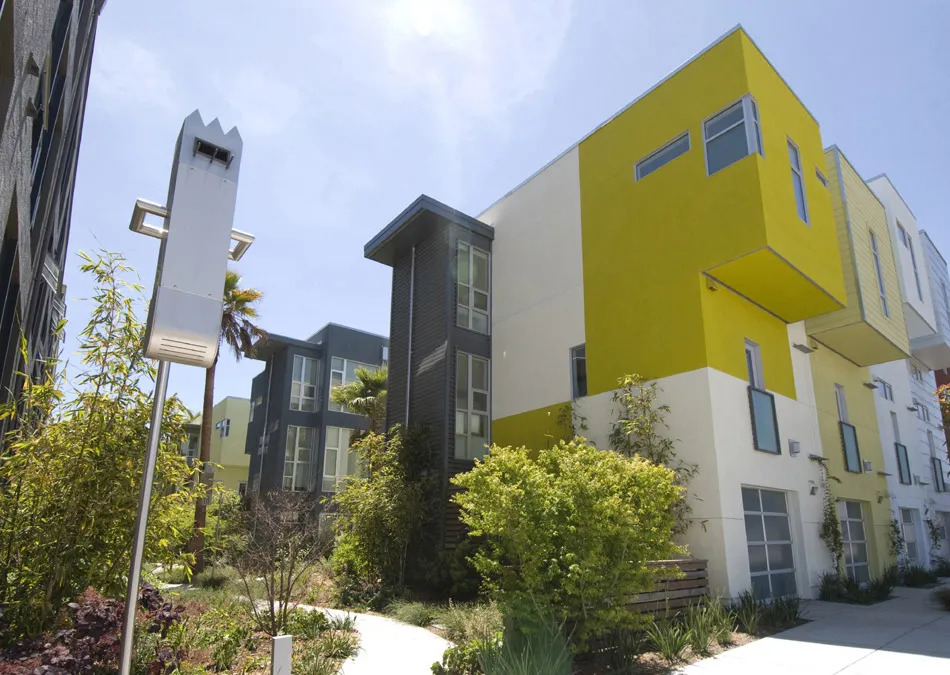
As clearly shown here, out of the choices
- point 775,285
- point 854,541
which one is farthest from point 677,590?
point 854,541

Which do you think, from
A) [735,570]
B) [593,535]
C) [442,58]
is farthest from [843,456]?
[442,58]

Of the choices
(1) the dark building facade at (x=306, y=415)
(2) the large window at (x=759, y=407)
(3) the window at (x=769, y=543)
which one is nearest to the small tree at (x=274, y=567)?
(3) the window at (x=769, y=543)

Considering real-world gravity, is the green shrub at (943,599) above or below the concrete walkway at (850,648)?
above

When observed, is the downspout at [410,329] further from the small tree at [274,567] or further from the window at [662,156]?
the window at [662,156]

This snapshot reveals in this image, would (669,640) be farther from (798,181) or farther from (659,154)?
(798,181)

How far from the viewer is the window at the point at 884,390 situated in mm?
18281

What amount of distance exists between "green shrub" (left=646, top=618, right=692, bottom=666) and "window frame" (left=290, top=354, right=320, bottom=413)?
21201 millimetres

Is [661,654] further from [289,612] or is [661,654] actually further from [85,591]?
[85,591]

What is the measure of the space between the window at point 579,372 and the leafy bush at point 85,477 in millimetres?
8861

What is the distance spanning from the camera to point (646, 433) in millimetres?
10812

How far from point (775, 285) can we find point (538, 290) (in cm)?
519

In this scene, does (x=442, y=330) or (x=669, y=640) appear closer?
(x=669, y=640)

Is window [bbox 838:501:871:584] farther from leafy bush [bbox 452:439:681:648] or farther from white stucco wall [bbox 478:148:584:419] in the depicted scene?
leafy bush [bbox 452:439:681:648]

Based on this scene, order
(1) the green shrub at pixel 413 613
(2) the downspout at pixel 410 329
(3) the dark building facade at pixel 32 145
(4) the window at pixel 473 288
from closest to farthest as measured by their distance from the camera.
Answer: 1. (3) the dark building facade at pixel 32 145
2. (1) the green shrub at pixel 413 613
3. (4) the window at pixel 473 288
4. (2) the downspout at pixel 410 329
